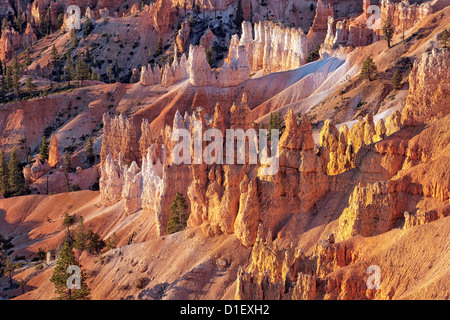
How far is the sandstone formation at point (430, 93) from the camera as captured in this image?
5303cm

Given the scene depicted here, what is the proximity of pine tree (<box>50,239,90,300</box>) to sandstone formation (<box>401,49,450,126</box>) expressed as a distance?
2665 centimetres

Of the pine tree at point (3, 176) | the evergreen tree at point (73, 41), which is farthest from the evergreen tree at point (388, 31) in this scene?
the evergreen tree at point (73, 41)

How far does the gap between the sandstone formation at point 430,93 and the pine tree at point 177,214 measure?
22958 mm

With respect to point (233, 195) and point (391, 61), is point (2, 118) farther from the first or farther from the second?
point (233, 195)

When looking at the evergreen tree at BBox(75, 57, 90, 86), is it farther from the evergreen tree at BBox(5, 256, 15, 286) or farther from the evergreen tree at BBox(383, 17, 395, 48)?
the evergreen tree at BBox(5, 256, 15, 286)

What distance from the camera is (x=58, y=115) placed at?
465 ft

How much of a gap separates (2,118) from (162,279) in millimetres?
91505

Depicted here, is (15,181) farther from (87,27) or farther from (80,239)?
(87,27)

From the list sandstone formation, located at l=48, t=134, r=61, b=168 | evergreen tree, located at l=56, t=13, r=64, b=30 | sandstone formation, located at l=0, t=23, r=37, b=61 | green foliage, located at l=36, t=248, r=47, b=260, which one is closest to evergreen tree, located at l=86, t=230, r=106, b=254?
green foliage, located at l=36, t=248, r=47, b=260

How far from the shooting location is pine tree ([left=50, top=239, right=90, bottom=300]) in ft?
199

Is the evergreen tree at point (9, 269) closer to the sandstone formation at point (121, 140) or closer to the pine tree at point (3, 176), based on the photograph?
the sandstone formation at point (121, 140)

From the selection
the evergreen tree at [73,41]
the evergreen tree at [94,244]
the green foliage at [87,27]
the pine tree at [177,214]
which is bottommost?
the evergreen tree at [94,244]

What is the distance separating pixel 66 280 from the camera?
6275 cm

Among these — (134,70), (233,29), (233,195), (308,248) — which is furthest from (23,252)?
(233,29)
